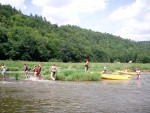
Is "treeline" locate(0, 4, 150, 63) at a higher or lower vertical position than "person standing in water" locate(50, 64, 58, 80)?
higher

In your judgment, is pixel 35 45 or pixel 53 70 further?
pixel 35 45

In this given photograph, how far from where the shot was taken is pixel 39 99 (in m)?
17.9

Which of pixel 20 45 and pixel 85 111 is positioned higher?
pixel 20 45

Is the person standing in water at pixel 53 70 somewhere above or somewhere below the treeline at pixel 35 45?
below

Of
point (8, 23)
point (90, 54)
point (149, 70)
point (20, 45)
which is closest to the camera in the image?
point (149, 70)

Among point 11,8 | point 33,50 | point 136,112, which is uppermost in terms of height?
point 11,8

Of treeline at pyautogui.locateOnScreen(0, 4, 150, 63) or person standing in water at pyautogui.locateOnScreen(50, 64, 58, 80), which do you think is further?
treeline at pyautogui.locateOnScreen(0, 4, 150, 63)

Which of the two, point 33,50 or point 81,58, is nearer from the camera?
point 33,50

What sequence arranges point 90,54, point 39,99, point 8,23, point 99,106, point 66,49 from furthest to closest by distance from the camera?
point 90,54
point 8,23
point 66,49
point 39,99
point 99,106

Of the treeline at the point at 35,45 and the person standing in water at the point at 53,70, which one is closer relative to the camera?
the person standing in water at the point at 53,70

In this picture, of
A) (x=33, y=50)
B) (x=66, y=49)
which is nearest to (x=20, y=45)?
(x=33, y=50)

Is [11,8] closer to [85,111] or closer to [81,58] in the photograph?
[81,58]

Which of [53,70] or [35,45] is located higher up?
[35,45]

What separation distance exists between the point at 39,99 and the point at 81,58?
380 feet
